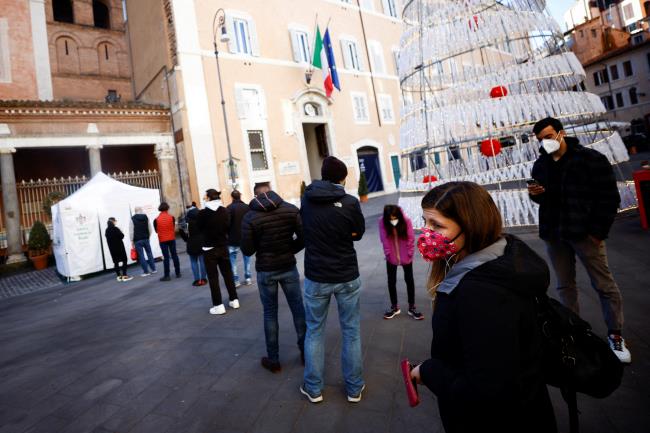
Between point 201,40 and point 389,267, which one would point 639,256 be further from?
point 201,40

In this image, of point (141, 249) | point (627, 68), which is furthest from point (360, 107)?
point (627, 68)

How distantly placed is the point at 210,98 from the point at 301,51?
Result: 6.61m

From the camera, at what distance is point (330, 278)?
275 cm

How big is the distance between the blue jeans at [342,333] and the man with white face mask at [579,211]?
6.04ft

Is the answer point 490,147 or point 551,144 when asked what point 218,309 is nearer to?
point 551,144

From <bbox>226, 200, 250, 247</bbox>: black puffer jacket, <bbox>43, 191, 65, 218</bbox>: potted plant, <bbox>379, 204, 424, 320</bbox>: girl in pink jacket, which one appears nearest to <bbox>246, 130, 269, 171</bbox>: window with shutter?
<bbox>43, 191, 65, 218</bbox>: potted plant

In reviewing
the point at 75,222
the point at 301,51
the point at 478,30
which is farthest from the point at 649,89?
the point at 75,222

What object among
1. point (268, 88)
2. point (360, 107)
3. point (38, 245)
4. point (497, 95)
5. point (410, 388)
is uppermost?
point (268, 88)

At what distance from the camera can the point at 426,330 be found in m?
3.82

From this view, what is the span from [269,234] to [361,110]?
20.4 m

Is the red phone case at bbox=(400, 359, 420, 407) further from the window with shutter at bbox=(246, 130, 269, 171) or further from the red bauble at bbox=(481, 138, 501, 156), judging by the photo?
the window with shutter at bbox=(246, 130, 269, 171)

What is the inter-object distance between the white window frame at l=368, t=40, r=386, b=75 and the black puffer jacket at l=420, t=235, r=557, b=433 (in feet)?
80.1

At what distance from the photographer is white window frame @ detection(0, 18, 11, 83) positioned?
16.5 meters

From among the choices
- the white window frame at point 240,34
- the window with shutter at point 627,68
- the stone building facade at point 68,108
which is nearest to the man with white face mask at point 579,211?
the stone building facade at point 68,108
